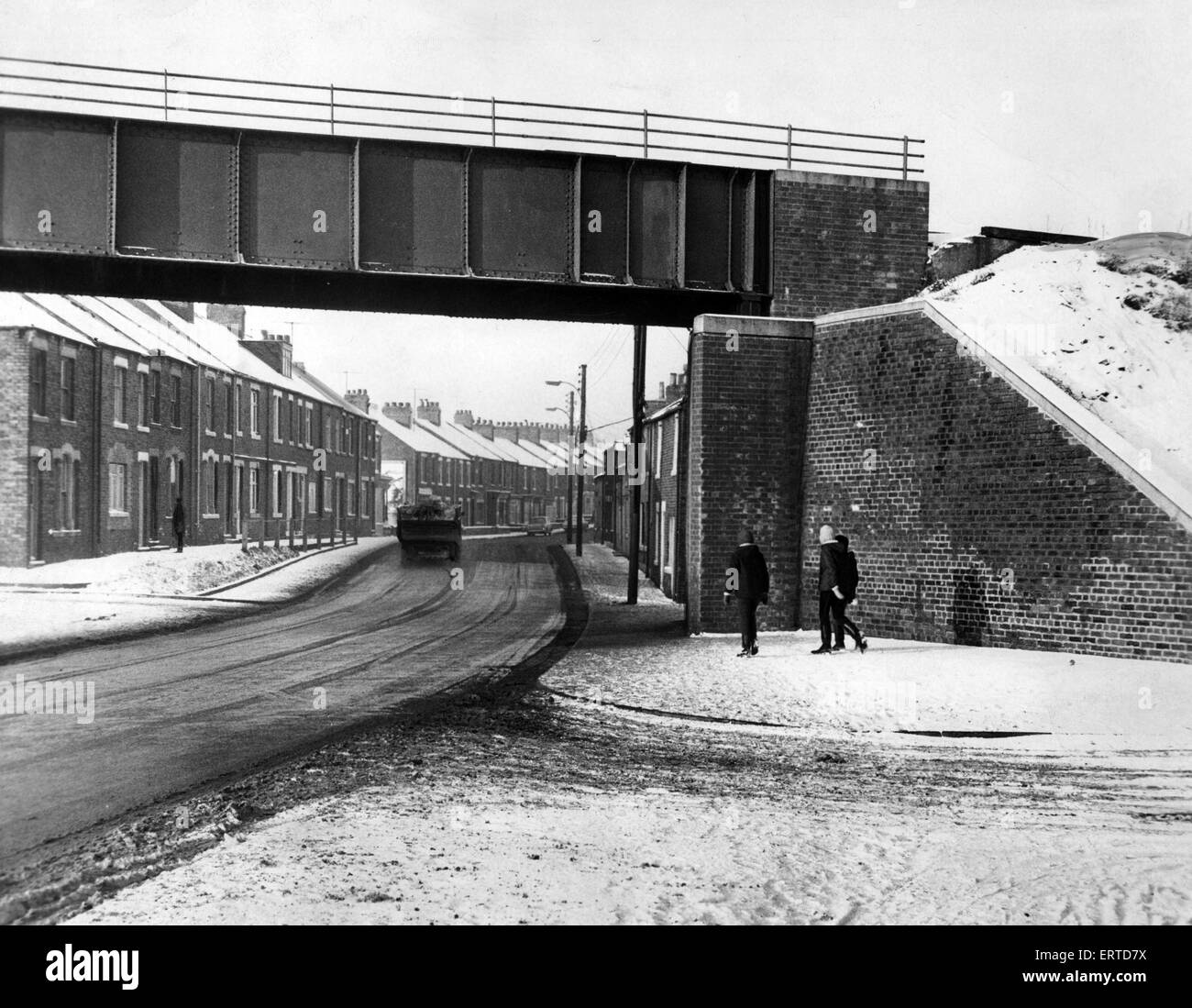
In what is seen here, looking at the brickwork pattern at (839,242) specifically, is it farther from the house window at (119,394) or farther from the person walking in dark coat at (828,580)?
the house window at (119,394)

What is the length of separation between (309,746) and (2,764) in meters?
2.34

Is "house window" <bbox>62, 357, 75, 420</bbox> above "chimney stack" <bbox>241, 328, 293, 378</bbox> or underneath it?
underneath

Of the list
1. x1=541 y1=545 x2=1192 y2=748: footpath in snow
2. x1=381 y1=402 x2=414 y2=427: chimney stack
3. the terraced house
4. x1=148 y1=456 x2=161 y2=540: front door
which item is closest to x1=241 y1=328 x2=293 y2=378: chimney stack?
the terraced house

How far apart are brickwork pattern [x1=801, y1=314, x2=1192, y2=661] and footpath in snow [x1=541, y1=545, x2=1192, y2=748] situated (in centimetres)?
50

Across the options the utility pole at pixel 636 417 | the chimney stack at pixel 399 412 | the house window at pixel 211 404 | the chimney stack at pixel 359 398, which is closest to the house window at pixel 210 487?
the house window at pixel 211 404

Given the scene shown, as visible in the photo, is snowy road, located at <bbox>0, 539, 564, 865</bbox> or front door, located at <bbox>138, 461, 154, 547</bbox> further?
front door, located at <bbox>138, 461, 154, 547</bbox>

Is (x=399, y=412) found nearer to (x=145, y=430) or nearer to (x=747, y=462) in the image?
(x=145, y=430)

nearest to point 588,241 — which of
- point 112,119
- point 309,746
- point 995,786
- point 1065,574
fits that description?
point 112,119

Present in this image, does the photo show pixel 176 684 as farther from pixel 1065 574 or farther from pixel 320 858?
pixel 1065 574

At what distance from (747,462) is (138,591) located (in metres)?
15.6

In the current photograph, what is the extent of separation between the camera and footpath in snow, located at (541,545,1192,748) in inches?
420

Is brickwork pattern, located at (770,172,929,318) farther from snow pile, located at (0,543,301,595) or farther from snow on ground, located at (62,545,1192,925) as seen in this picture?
snow pile, located at (0,543,301,595)

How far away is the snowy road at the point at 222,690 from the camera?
311 inches

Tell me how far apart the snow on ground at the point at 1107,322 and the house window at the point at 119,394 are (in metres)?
25.8
